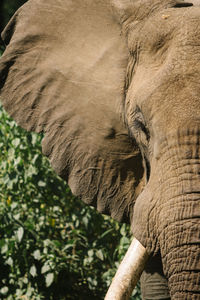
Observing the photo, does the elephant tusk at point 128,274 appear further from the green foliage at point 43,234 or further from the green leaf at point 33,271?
the green leaf at point 33,271

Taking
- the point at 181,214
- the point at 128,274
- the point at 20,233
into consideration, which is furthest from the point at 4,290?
the point at 181,214

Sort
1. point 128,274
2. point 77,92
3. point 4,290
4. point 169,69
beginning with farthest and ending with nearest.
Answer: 1. point 4,290
2. point 77,92
3. point 128,274
4. point 169,69

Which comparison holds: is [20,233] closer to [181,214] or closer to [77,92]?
[77,92]

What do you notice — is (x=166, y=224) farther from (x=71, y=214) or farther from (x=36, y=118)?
(x=71, y=214)

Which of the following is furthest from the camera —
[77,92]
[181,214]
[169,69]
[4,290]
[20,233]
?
[4,290]

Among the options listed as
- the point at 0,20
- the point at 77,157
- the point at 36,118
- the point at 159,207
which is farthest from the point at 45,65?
the point at 0,20

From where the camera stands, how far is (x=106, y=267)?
3.37 metres

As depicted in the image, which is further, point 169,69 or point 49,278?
point 49,278

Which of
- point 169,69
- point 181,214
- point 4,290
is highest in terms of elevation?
point 169,69

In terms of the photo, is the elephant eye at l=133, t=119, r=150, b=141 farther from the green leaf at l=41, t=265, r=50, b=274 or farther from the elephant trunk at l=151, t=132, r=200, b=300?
the green leaf at l=41, t=265, r=50, b=274

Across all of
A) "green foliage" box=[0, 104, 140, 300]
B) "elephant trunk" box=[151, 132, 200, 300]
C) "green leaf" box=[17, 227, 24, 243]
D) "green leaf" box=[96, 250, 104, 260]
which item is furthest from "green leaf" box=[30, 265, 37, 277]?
"elephant trunk" box=[151, 132, 200, 300]

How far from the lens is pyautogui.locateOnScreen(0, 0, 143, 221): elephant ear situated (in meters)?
2.15

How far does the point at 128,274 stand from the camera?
6.49 ft

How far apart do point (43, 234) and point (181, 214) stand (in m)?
1.80
